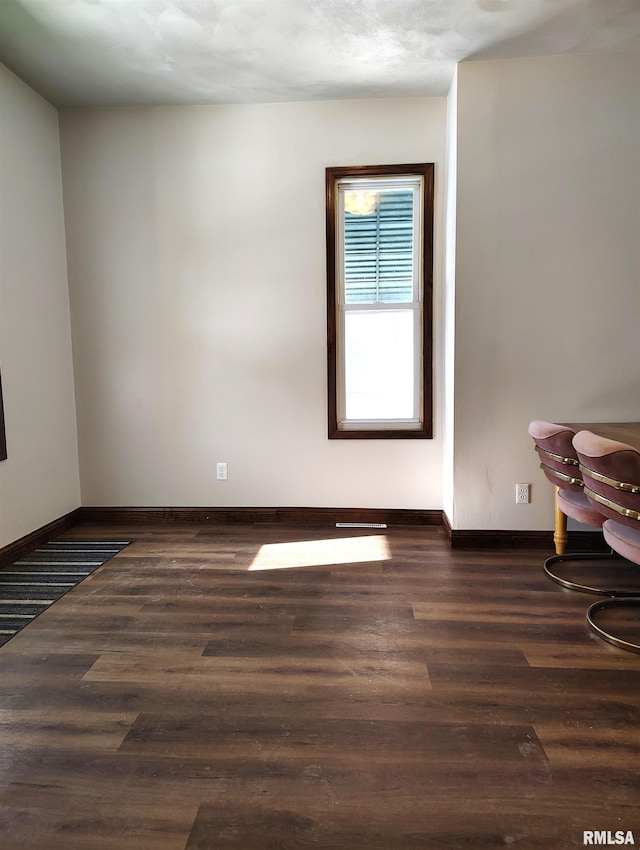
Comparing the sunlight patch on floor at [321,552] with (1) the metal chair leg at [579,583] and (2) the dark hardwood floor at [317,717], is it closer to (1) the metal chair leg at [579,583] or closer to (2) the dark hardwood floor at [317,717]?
(2) the dark hardwood floor at [317,717]

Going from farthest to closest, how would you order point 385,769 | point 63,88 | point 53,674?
point 63,88 < point 53,674 < point 385,769

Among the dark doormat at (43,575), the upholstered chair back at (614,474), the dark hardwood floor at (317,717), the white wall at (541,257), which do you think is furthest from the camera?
the white wall at (541,257)

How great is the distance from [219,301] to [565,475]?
2488 millimetres

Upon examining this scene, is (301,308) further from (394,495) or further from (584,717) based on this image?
(584,717)

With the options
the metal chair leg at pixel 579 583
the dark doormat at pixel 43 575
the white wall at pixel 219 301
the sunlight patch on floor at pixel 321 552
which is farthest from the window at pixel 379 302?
the dark doormat at pixel 43 575

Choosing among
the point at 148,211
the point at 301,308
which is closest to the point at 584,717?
the point at 301,308

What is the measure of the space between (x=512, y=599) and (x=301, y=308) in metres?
2.26

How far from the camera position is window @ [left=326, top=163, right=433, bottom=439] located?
136 inches

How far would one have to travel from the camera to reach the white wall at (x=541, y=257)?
2934 millimetres

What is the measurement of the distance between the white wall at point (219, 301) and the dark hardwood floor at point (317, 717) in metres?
1.06

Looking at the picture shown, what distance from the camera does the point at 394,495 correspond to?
363 cm

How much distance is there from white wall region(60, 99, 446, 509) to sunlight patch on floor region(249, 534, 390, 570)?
1.41 feet

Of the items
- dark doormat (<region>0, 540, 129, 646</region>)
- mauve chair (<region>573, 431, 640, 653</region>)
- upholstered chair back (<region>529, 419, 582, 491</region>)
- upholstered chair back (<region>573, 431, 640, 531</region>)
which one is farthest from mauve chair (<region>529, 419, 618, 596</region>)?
dark doormat (<region>0, 540, 129, 646</region>)

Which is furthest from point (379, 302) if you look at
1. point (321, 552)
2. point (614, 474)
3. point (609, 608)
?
point (609, 608)
